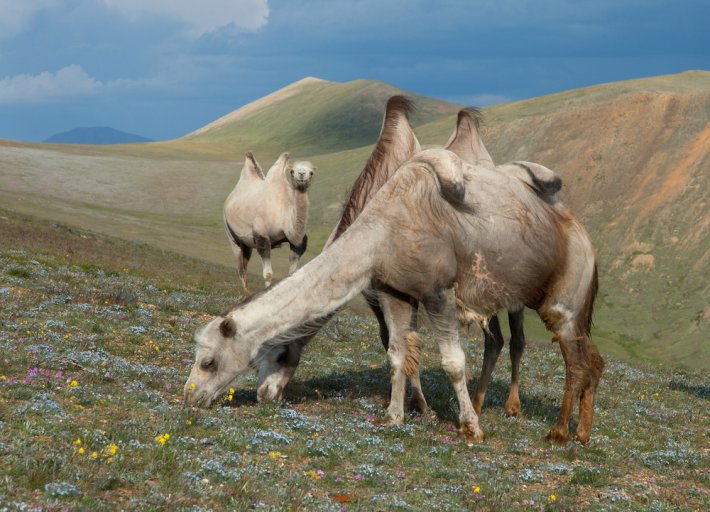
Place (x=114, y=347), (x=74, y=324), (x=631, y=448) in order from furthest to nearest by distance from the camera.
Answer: (x=74, y=324)
(x=114, y=347)
(x=631, y=448)

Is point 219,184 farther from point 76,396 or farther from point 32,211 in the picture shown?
point 76,396

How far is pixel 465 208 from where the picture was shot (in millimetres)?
11867

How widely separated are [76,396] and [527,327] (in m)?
46.8

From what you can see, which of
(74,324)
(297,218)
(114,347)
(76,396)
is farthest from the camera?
(297,218)

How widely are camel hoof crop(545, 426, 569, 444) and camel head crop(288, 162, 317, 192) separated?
15211 mm

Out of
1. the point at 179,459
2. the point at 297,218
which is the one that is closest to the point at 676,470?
the point at 179,459

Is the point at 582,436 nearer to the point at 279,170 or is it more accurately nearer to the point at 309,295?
the point at 309,295

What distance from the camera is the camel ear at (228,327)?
37.3 ft

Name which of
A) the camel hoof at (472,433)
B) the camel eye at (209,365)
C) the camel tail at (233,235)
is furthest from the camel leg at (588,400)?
the camel tail at (233,235)

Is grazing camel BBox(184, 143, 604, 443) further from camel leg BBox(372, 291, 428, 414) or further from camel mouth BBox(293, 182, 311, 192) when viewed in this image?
camel mouth BBox(293, 182, 311, 192)

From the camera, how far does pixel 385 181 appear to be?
44.9 ft

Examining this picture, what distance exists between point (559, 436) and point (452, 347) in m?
2.82

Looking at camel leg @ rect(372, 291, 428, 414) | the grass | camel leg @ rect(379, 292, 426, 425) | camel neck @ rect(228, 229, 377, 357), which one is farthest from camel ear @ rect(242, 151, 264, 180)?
camel leg @ rect(379, 292, 426, 425)

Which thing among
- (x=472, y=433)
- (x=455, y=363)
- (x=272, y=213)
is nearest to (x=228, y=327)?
(x=455, y=363)
